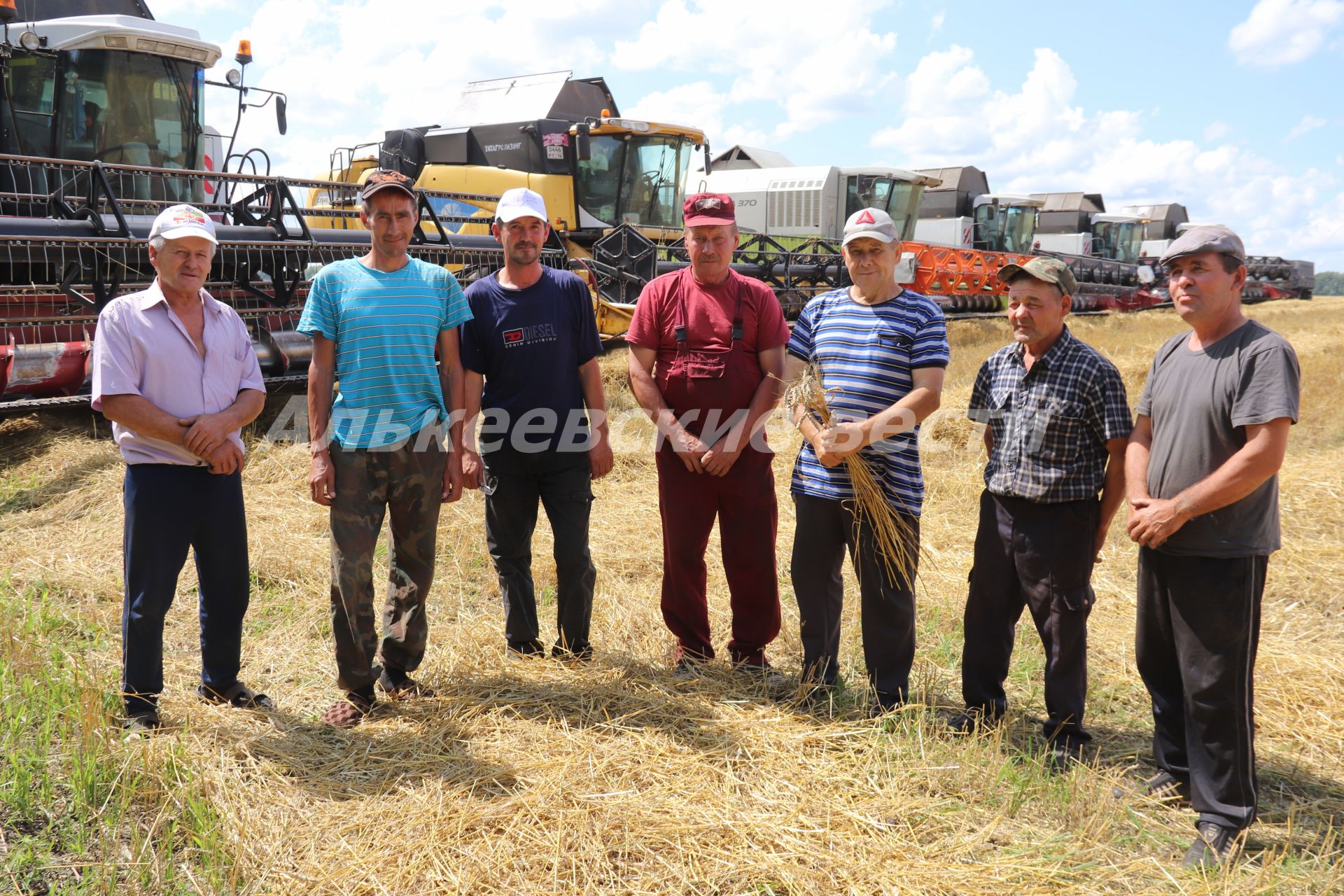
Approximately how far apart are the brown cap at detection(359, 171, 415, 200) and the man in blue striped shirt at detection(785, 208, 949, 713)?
142cm

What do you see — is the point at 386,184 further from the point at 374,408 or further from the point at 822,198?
the point at 822,198

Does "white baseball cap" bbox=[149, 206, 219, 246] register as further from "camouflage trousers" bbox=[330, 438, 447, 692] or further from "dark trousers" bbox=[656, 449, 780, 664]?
"dark trousers" bbox=[656, 449, 780, 664]

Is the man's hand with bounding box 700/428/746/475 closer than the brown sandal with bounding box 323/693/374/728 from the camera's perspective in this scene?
No

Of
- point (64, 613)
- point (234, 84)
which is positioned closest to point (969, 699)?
point (64, 613)

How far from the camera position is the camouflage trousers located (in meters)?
3.32

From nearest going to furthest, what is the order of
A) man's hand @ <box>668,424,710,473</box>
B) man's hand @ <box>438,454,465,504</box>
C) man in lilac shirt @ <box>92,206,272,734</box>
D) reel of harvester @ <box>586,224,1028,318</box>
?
man in lilac shirt @ <box>92,206,272,734</box> → man's hand @ <box>438,454,465,504</box> → man's hand @ <box>668,424,710,473</box> → reel of harvester @ <box>586,224,1028,318</box>

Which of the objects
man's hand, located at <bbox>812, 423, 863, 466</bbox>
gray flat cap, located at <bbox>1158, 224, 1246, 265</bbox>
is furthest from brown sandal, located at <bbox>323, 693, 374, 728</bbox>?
gray flat cap, located at <bbox>1158, 224, 1246, 265</bbox>

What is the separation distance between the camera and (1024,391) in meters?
3.21

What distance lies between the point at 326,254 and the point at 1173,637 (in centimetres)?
748

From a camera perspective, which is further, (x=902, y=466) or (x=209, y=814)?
(x=902, y=466)

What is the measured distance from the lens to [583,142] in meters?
13.0

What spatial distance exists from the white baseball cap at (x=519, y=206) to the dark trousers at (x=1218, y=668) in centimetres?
231

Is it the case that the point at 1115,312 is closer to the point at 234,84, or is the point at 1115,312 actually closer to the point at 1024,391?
the point at 234,84

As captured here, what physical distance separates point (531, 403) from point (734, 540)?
91 centimetres
